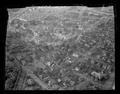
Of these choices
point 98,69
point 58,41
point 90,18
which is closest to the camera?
point 98,69

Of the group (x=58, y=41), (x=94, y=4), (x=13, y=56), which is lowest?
(x=13, y=56)

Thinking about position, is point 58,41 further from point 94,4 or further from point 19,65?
point 94,4

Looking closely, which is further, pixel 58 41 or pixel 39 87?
pixel 58 41
